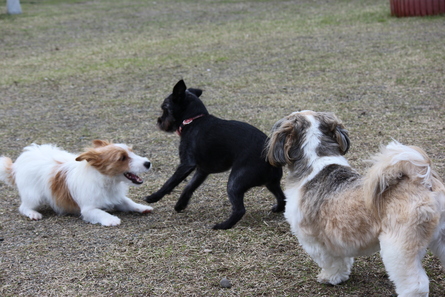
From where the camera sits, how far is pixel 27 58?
12.2 meters

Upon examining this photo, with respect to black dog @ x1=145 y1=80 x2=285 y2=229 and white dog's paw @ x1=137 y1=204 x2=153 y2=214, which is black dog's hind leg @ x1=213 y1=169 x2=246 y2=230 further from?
white dog's paw @ x1=137 y1=204 x2=153 y2=214

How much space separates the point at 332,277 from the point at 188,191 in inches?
65.3

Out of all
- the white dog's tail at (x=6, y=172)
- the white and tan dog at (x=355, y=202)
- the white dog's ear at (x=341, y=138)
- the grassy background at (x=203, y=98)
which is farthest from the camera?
the white dog's tail at (x=6, y=172)

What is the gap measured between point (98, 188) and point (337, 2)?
14.3 meters

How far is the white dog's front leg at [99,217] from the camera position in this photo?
14.4 feet

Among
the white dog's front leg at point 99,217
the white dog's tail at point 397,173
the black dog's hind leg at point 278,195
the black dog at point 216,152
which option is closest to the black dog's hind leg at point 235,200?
the black dog at point 216,152

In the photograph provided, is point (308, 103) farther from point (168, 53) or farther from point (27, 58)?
point (27, 58)

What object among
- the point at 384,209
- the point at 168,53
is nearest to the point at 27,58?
the point at 168,53

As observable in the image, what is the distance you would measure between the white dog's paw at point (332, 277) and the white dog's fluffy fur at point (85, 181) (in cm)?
179

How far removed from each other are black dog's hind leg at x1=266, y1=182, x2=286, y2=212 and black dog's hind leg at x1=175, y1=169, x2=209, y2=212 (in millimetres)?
600

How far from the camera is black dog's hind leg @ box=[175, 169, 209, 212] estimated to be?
4582 mm

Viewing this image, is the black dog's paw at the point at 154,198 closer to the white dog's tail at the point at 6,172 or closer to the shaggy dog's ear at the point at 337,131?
the white dog's tail at the point at 6,172

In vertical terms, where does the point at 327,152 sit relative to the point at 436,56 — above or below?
above

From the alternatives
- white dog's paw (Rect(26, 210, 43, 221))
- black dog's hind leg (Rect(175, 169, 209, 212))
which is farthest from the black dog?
white dog's paw (Rect(26, 210, 43, 221))
